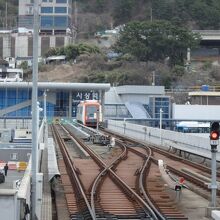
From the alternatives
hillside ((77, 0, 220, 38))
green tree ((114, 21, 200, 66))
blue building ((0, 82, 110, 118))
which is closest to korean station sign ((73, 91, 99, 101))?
blue building ((0, 82, 110, 118))

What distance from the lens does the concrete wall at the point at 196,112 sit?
6562cm

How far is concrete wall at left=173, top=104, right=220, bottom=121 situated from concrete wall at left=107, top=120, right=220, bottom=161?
15.0 metres

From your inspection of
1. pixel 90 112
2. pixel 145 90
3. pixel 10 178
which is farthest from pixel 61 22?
pixel 10 178

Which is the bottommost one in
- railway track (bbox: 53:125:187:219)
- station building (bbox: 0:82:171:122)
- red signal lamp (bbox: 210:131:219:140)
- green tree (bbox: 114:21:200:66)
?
railway track (bbox: 53:125:187:219)

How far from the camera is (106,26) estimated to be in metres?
150

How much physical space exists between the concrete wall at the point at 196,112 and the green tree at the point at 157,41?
34095 millimetres

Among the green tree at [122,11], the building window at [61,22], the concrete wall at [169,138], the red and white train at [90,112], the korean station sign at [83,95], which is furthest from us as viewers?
the green tree at [122,11]

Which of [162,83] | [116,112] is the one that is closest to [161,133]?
[116,112]

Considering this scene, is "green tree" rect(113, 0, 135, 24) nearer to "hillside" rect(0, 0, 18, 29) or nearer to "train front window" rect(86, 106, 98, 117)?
"hillside" rect(0, 0, 18, 29)

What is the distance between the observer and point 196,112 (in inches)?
2581

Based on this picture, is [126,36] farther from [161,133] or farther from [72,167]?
[72,167]

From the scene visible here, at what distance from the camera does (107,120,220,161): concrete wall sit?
24.8 m

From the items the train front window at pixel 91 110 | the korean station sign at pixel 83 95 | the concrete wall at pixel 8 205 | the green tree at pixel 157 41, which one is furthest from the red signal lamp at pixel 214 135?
the green tree at pixel 157 41

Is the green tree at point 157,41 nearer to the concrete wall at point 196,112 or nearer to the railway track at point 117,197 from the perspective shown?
the concrete wall at point 196,112
